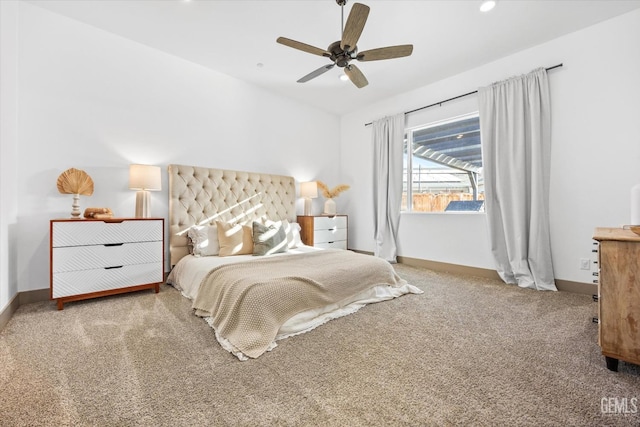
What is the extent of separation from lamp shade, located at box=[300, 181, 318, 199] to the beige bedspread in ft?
6.07

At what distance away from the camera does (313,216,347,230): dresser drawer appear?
4340mm

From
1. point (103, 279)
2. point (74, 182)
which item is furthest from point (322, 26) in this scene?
point (103, 279)

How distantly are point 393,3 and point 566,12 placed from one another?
1663mm

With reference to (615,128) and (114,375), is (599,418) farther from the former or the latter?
(615,128)

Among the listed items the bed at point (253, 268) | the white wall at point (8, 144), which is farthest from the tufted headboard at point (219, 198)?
the white wall at point (8, 144)

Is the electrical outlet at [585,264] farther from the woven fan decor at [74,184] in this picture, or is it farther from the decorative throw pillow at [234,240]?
the woven fan decor at [74,184]

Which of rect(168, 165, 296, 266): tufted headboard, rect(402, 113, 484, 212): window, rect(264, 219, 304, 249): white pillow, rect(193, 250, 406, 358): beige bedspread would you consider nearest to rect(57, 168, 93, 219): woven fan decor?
rect(168, 165, 296, 266): tufted headboard

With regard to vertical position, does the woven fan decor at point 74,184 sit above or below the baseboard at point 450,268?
above

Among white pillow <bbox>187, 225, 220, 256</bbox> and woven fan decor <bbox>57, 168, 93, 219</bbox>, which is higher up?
woven fan decor <bbox>57, 168, 93, 219</bbox>

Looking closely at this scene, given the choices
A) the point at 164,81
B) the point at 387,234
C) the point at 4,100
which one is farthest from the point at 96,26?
the point at 387,234

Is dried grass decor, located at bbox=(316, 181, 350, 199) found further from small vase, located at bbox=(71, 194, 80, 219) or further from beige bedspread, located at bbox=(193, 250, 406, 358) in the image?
small vase, located at bbox=(71, 194, 80, 219)

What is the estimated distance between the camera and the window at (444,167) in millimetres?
3686

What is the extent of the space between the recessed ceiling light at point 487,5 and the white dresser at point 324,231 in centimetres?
310

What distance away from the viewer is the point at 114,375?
1.40 metres
